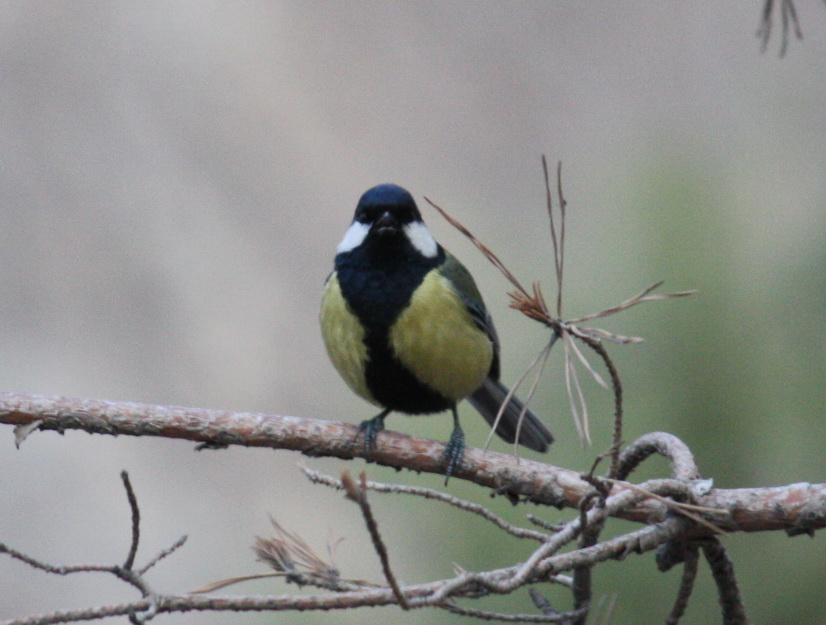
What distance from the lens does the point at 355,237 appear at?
2568mm

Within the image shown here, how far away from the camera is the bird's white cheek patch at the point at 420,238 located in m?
2.57

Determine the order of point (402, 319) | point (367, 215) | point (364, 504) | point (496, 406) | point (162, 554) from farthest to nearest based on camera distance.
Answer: point (496, 406) < point (367, 215) < point (402, 319) < point (162, 554) < point (364, 504)

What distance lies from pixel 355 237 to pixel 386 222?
0.11 m

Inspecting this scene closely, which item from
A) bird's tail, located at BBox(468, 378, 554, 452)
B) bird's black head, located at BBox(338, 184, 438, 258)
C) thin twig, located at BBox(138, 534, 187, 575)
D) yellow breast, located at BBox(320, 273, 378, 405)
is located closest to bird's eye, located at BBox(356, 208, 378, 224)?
bird's black head, located at BBox(338, 184, 438, 258)

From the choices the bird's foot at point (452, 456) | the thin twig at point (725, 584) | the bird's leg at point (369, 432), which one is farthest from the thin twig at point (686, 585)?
the bird's leg at point (369, 432)

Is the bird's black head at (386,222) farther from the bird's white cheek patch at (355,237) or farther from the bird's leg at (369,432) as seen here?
the bird's leg at (369,432)

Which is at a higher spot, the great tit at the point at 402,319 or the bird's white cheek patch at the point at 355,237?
the bird's white cheek patch at the point at 355,237

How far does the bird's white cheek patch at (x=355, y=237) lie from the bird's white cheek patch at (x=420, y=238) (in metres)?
0.11

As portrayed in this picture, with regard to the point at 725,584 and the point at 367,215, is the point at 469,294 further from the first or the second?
the point at 725,584

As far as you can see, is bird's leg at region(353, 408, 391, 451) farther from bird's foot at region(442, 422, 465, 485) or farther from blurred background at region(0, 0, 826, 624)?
blurred background at region(0, 0, 826, 624)

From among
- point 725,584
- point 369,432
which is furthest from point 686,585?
point 369,432

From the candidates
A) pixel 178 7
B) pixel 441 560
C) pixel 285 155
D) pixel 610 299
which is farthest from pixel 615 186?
pixel 178 7

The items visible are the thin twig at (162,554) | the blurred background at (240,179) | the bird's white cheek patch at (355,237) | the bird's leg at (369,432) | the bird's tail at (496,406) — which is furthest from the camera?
the blurred background at (240,179)

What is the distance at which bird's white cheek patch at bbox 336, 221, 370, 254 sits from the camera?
2.55 m
